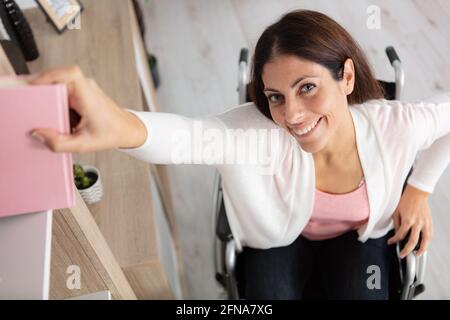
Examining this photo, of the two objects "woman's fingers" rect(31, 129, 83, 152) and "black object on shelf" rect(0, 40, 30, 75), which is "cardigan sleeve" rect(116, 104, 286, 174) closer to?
"woman's fingers" rect(31, 129, 83, 152)

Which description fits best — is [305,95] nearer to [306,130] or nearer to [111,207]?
[306,130]

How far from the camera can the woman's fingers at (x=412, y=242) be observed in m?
0.90

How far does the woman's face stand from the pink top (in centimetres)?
20

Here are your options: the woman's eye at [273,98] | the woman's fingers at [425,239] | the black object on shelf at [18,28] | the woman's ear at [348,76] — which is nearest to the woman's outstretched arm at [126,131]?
the woman's eye at [273,98]

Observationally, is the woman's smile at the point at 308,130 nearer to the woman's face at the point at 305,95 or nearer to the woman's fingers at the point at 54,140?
the woman's face at the point at 305,95

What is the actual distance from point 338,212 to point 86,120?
2.06ft

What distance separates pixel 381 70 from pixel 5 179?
116 cm

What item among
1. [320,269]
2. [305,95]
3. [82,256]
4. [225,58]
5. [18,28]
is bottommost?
[320,269]

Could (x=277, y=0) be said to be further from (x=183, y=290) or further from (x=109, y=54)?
(x=183, y=290)

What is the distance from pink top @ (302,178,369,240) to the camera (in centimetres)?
89

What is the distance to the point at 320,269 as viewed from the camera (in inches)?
40.8

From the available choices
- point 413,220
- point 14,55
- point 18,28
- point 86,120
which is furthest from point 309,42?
point 18,28

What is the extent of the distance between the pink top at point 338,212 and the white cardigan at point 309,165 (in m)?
0.02

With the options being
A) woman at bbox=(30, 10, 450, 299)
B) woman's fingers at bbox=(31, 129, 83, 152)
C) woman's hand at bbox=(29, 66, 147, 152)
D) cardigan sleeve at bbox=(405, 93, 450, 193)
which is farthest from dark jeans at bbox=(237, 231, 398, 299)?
woman's fingers at bbox=(31, 129, 83, 152)
